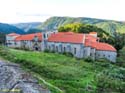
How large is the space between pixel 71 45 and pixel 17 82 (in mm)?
30269

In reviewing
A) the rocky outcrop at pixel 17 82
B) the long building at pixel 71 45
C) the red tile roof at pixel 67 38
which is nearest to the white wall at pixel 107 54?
the long building at pixel 71 45

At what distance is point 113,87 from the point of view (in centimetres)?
4519

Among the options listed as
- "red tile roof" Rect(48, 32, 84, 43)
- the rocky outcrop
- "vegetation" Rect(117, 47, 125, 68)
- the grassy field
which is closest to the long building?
"red tile roof" Rect(48, 32, 84, 43)

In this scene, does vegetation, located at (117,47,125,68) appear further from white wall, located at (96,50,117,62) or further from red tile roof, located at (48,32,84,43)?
red tile roof, located at (48,32,84,43)

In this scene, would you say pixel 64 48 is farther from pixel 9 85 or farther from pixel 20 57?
pixel 9 85

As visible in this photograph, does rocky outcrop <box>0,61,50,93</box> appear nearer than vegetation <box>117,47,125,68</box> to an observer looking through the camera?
Yes

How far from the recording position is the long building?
65812 millimetres

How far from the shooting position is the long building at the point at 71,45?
6581 cm

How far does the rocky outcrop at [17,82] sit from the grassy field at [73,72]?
2.48 meters

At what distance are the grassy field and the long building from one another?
4.15m

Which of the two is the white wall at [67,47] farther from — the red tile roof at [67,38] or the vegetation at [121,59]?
the vegetation at [121,59]

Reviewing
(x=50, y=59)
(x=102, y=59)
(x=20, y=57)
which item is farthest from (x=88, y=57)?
(x=20, y=57)

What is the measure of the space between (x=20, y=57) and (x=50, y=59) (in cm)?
623

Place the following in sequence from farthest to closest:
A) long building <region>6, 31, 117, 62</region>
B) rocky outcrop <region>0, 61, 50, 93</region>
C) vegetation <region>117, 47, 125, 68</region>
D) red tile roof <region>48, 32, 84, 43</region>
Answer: red tile roof <region>48, 32, 84, 43</region> → vegetation <region>117, 47, 125, 68</region> → long building <region>6, 31, 117, 62</region> → rocky outcrop <region>0, 61, 50, 93</region>
